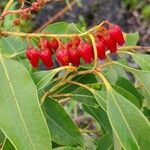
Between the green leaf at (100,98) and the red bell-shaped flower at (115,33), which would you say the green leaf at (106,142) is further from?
the red bell-shaped flower at (115,33)

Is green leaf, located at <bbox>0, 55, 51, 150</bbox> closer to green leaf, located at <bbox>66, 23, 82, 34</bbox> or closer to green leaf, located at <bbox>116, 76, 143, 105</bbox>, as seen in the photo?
green leaf, located at <bbox>66, 23, 82, 34</bbox>

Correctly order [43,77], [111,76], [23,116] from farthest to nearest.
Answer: [111,76] < [43,77] < [23,116]

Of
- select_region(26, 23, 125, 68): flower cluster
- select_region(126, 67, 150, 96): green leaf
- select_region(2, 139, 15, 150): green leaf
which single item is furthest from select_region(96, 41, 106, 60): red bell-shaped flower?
select_region(2, 139, 15, 150): green leaf

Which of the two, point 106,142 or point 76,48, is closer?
point 76,48

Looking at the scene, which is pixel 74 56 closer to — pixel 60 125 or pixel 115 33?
pixel 115 33

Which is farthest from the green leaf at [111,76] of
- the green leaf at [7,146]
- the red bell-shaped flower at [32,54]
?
the green leaf at [7,146]

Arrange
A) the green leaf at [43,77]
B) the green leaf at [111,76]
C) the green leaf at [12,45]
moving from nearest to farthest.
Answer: the green leaf at [43,77]
the green leaf at [111,76]
the green leaf at [12,45]

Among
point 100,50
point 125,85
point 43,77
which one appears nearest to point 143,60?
point 125,85
